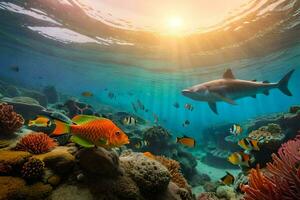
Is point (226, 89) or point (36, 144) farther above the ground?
point (226, 89)

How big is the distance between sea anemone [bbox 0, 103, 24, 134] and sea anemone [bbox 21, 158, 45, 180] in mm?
2472

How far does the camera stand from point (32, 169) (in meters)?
4.33

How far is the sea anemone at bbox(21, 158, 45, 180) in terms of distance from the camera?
4.30 metres

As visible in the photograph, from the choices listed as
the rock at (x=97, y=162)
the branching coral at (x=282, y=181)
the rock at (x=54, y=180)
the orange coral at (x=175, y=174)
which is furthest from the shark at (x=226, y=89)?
the rock at (x=54, y=180)

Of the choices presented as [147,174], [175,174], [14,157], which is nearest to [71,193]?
[14,157]

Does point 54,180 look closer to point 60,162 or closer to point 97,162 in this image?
point 60,162

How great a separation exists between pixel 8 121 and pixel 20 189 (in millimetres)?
2943

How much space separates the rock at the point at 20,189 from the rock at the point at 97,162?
719mm

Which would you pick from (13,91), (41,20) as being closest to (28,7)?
(41,20)

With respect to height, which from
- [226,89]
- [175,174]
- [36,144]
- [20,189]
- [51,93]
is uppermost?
[51,93]

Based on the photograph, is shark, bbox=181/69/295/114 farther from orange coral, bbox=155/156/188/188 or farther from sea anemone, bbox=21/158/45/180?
sea anemone, bbox=21/158/45/180

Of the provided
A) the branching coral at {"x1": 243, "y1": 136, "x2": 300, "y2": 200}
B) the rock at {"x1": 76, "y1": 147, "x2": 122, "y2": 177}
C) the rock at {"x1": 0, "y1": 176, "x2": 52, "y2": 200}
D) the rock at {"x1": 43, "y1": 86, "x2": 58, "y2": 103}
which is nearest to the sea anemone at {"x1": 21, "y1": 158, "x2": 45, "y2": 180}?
the rock at {"x1": 0, "y1": 176, "x2": 52, "y2": 200}

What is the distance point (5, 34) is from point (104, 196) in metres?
34.2

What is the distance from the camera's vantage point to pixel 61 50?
114 feet
